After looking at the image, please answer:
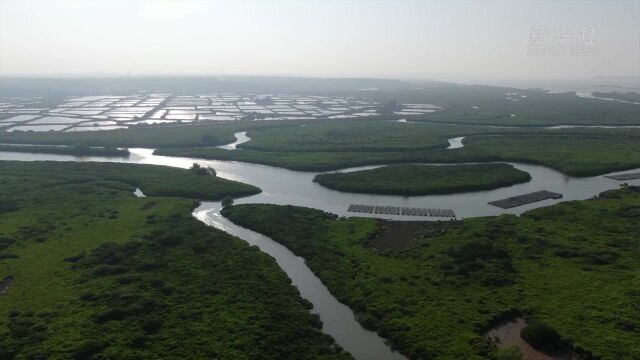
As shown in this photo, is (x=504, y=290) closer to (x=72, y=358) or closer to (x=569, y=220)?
(x=569, y=220)

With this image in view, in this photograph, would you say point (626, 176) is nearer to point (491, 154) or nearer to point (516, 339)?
point (491, 154)

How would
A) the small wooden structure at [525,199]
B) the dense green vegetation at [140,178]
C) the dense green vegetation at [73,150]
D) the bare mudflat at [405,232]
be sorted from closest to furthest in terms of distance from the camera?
the bare mudflat at [405,232], the small wooden structure at [525,199], the dense green vegetation at [140,178], the dense green vegetation at [73,150]

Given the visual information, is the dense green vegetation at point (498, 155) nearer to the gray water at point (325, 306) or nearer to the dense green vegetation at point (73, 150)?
the dense green vegetation at point (73, 150)

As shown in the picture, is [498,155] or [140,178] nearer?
[140,178]

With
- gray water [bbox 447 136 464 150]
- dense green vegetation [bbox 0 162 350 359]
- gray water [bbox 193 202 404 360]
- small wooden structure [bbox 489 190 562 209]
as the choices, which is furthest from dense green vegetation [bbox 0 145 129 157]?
small wooden structure [bbox 489 190 562 209]

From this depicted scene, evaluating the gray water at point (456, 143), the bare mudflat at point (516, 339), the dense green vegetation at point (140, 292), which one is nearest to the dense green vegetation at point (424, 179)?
the dense green vegetation at point (140, 292)

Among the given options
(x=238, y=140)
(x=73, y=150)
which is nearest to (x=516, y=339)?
(x=238, y=140)

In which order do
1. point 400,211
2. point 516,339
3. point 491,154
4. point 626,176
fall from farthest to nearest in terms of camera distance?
point 491,154, point 626,176, point 400,211, point 516,339
